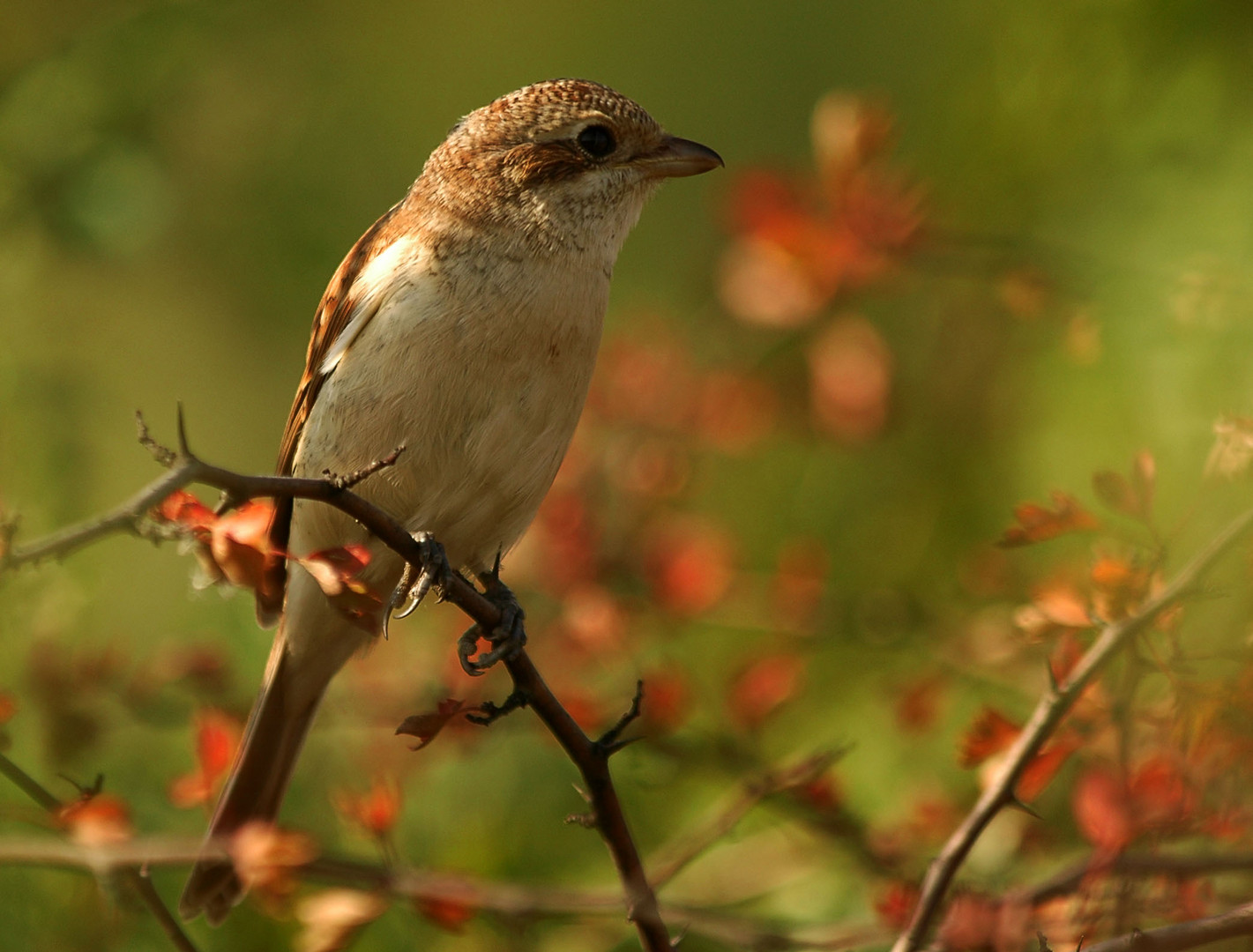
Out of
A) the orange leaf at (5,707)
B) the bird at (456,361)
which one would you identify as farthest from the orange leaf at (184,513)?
the bird at (456,361)

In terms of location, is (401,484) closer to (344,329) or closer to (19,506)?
(344,329)

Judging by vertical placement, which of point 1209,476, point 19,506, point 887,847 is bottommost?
point 887,847

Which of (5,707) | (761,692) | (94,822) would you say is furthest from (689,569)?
(5,707)

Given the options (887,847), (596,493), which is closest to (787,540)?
(596,493)

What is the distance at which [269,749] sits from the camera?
3.64 meters

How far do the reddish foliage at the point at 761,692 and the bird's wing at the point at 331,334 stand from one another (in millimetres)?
1185

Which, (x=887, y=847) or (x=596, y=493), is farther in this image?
(x=596, y=493)

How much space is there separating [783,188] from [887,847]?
5.97 ft

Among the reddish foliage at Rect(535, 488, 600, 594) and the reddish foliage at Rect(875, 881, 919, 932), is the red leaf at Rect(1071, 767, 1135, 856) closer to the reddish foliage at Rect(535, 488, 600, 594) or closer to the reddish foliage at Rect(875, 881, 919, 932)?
the reddish foliage at Rect(875, 881, 919, 932)

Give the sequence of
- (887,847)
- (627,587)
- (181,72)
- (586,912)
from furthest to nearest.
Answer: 1. (181,72)
2. (627,587)
3. (887,847)
4. (586,912)

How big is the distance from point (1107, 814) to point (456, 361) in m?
1.67

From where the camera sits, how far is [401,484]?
10.8ft

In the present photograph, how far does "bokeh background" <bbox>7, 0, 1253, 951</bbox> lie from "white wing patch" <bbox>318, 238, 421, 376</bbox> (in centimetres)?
73

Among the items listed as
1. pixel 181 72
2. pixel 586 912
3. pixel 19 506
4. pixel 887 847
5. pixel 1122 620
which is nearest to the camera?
pixel 1122 620
